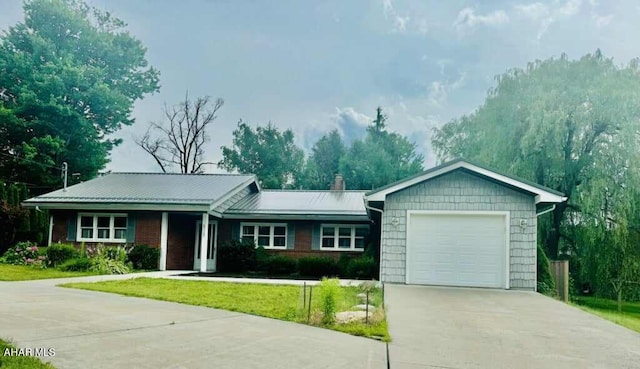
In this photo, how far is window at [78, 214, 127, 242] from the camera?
19109mm


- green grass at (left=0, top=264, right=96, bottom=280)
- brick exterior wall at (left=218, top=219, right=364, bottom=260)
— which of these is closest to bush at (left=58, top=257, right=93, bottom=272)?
green grass at (left=0, top=264, right=96, bottom=280)

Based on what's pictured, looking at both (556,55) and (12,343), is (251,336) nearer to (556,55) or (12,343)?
(12,343)

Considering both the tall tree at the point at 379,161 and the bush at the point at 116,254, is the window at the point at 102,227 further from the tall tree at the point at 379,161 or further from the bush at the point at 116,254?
the tall tree at the point at 379,161

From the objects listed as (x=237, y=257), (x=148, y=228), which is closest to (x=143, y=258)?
(x=148, y=228)

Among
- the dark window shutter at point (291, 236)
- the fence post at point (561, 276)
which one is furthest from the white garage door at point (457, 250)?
the dark window shutter at point (291, 236)

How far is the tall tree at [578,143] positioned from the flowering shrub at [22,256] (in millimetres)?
18351

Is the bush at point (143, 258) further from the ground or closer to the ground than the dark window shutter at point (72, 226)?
closer to the ground

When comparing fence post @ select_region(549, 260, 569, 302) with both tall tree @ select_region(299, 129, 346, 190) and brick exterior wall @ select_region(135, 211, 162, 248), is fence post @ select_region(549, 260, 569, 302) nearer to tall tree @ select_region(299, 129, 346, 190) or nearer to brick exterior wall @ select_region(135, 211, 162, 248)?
brick exterior wall @ select_region(135, 211, 162, 248)

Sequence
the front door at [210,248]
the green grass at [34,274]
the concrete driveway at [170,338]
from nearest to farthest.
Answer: the concrete driveway at [170,338] < the green grass at [34,274] < the front door at [210,248]

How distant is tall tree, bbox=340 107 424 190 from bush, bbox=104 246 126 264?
2455 centimetres

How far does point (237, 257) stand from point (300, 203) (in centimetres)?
396

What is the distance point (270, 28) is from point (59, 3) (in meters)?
19.5

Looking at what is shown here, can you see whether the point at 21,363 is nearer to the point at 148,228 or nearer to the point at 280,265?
the point at 280,265

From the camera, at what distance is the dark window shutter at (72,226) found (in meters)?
19.4
